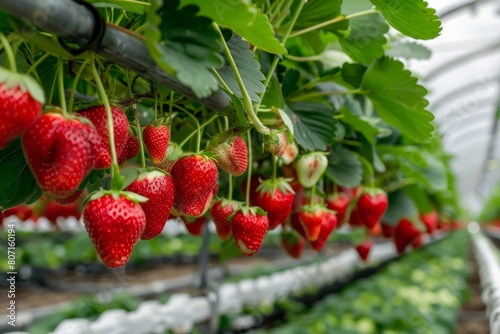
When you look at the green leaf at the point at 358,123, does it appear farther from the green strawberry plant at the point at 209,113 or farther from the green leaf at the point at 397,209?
the green leaf at the point at 397,209

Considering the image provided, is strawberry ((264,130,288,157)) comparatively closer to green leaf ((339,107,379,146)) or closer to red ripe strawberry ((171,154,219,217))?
red ripe strawberry ((171,154,219,217))

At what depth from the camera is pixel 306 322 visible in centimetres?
271

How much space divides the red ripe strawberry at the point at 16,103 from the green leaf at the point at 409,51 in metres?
0.82

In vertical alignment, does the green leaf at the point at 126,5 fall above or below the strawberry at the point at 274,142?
above

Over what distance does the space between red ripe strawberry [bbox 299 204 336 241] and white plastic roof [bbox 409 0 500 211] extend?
308cm

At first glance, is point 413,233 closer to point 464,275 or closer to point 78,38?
point 78,38

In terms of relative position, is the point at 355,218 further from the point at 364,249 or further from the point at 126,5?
the point at 126,5

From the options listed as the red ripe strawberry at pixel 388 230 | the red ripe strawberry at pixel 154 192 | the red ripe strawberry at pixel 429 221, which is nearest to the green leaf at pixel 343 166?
the red ripe strawberry at pixel 154 192

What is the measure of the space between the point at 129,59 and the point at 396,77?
48 cm

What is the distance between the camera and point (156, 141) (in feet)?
1.87

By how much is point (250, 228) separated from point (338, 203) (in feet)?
1.60

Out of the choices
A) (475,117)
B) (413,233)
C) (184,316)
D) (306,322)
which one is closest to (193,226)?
(184,316)

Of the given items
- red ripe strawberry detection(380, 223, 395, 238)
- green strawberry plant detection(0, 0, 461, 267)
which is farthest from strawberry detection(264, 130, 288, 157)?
red ripe strawberry detection(380, 223, 395, 238)

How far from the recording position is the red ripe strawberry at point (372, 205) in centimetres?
118
